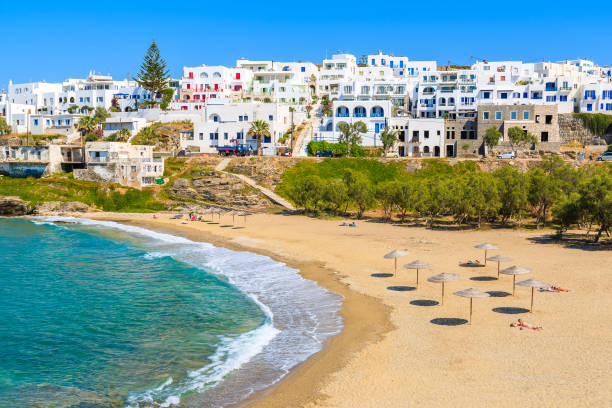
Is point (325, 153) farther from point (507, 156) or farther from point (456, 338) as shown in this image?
point (456, 338)

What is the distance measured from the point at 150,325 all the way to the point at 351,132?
6564 centimetres

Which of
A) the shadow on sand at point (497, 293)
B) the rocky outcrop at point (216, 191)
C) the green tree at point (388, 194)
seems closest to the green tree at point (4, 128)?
the rocky outcrop at point (216, 191)

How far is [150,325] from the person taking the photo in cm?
2806

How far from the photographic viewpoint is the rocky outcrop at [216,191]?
72.8 m

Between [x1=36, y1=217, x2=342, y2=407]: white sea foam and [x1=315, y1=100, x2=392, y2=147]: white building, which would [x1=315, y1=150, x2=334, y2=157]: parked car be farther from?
[x1=36, y1=217, x2=342, y2=407]: white sea foam

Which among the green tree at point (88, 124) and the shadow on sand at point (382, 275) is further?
the green tree at point (88, 124)

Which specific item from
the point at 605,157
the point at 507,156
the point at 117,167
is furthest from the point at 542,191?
the point at 117,167

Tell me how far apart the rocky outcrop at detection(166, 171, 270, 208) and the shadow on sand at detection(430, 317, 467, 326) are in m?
47.3

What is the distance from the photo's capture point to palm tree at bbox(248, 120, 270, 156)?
88.2 metres

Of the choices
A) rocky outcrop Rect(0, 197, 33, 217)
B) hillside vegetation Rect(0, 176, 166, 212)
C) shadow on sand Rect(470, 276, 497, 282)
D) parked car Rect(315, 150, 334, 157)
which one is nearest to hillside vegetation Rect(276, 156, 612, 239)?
shadow on sand Rect(470, 276, 497, 282)

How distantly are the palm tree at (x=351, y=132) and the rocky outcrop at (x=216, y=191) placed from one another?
68.0 ft

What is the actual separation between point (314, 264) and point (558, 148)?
5819cm

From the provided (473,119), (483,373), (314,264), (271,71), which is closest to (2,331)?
(314,264)

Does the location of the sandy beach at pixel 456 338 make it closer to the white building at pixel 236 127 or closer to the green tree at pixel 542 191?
the green tree at pixel 542 191
